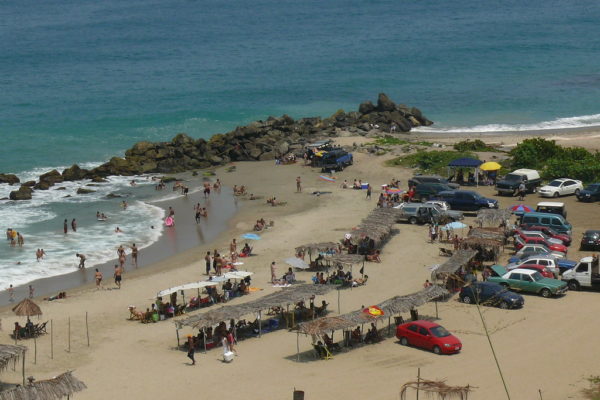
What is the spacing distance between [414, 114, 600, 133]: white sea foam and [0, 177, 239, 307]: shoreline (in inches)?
1013

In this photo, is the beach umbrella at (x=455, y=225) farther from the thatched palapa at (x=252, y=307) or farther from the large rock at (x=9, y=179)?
the large rock at (x=9, y=179)

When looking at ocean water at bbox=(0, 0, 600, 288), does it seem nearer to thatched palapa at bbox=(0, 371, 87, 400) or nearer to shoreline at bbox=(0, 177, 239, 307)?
shoreline at bbox=(0, 177, 239, 307)

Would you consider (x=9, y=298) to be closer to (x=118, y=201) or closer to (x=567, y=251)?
(x=118, y=201)

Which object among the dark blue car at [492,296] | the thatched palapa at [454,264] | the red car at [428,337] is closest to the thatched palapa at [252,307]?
the red car at [428,337]

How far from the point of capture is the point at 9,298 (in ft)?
133

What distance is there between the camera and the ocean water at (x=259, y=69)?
84.1m

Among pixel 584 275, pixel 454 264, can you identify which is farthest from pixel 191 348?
pixel 584 275

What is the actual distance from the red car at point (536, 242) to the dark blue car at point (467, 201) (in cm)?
717

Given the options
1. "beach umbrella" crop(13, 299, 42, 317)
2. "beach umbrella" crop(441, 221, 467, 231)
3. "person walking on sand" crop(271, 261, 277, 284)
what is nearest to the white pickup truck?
"beach umbrella" crop(441, 221, 467, 231)

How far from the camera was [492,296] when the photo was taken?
34719 millimetres

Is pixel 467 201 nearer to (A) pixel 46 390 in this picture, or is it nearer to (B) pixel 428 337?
(B) pixel 428 337

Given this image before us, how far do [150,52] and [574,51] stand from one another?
56879mm

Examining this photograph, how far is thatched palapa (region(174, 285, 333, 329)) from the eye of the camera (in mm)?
31344

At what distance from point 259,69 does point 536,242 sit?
79.8 m
